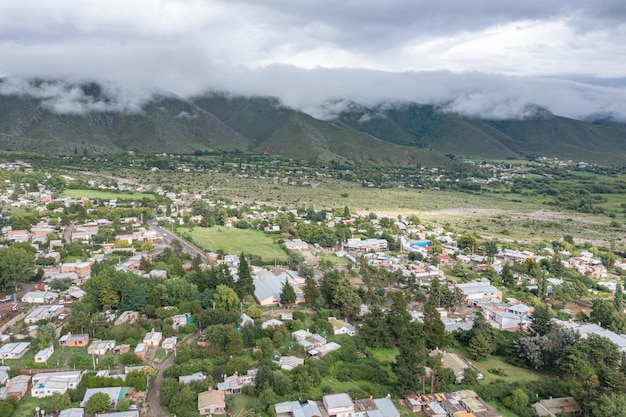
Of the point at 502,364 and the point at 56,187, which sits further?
the point at 56,187

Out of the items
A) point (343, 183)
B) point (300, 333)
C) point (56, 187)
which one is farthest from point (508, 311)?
point (343, 183)

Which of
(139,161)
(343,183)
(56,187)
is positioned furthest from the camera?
(139,161)

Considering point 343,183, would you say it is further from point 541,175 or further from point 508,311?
point 508,311

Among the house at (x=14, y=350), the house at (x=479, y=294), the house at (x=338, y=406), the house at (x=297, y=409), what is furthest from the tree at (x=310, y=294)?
the house at (x=14, y=350)

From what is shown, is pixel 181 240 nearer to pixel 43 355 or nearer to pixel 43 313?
pixel 43 313

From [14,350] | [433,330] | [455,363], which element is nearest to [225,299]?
[14,350]

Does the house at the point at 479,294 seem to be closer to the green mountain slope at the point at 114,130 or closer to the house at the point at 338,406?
the house at the point at 338,406

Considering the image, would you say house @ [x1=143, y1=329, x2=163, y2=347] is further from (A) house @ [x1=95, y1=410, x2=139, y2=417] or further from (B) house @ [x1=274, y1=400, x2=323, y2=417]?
(B) house @ [x1=274, y1=400, x2=323, y2=417]
